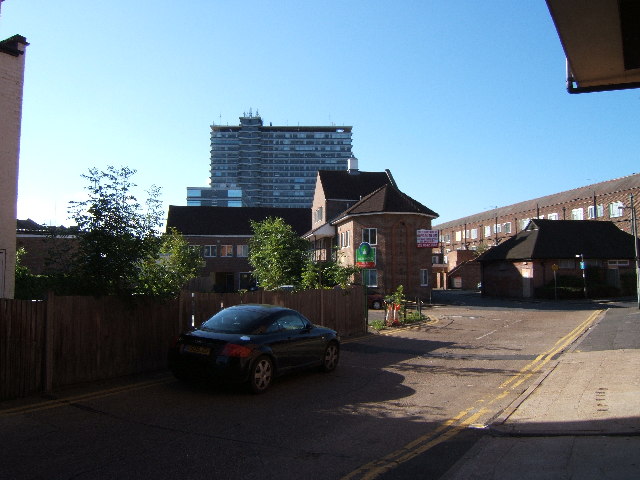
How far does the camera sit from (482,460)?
552 cm

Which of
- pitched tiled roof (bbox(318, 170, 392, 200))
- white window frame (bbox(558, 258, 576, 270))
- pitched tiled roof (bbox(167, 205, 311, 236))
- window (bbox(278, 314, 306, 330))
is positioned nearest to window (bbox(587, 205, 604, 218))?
white window frame (bbox(558, 258, 576, 270))

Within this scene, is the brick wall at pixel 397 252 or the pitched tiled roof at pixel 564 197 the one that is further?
the pitched tiled roof at pixel 564 197

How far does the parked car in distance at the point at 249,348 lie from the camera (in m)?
8.21

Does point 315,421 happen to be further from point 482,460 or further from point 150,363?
point 150,363

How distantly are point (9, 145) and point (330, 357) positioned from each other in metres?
8.86

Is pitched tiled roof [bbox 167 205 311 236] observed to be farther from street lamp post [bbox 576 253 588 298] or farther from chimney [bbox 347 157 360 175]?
street lamp post [bbox 576 253 588 298]

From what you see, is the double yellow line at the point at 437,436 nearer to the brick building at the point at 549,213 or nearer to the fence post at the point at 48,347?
the fence post at the point at 48,347

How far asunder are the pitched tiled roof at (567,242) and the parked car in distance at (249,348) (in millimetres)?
39798

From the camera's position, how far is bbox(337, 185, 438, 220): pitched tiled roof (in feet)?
133

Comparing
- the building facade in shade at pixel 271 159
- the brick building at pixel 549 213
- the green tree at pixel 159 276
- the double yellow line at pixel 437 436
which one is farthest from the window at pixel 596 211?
the building facade in shade at pixel 271 159

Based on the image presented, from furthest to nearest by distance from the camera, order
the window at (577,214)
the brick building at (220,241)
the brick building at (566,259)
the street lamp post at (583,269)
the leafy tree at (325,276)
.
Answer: the window at (577,214) → the brick building at (220,241) → the brick building at (566,259) → the street lamp post at (583,269) → the leafy tree at (325,276)

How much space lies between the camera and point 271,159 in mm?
169625

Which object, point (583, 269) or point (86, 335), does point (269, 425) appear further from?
point (583, 269)

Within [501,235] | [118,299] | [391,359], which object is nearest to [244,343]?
[118,299]
